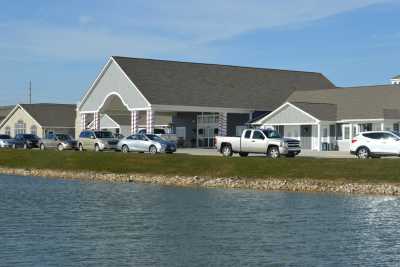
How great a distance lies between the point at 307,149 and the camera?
70188mm

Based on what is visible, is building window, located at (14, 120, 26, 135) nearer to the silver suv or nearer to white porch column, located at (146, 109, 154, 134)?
white porch column, located at (146, 109, 154, 134)

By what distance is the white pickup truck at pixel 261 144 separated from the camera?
50.4 metres

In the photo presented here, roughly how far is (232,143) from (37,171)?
47.0ft

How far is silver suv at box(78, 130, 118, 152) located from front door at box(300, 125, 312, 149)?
16.8 meters

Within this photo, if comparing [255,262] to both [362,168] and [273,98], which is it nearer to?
[362,168]

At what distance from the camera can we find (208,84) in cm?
8294

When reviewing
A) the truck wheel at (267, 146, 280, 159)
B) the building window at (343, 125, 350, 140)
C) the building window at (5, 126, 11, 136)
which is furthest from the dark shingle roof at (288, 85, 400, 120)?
the building window at (5, 126, 11, 136)

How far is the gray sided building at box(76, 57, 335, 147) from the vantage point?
3046 inches

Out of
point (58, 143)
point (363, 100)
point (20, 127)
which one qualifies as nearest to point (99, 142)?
point (58, 143)

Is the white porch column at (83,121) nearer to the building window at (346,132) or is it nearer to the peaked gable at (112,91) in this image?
the peaked gable at (112,91)

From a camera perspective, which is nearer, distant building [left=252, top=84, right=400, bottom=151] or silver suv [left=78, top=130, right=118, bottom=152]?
silver suv [left=78, top=130, right=118, bottom=152]

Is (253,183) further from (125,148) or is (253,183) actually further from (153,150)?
(125,148)

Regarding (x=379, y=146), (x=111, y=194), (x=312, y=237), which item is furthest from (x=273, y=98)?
(x=312, y=237)

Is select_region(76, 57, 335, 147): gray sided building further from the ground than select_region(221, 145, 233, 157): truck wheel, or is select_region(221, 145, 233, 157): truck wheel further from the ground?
select_region(76, 57, 335, 147): gray sided building
